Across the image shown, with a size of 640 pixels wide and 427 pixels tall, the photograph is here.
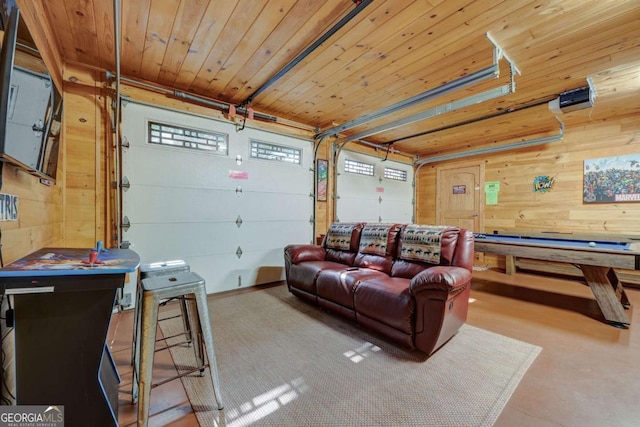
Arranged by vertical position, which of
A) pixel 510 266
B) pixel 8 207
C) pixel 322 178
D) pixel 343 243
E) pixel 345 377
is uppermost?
pixel 322 178

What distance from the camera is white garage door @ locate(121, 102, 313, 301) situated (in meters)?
2.85

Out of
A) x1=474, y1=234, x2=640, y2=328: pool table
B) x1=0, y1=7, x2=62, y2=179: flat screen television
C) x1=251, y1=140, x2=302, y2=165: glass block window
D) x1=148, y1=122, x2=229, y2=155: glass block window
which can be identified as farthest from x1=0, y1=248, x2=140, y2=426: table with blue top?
x1=474, y1=234, x2=640, y2=328: pool table

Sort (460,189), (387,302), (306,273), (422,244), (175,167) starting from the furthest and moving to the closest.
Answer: (460,189) → (175,167) → (306,273) → (422,244) → (387,302)

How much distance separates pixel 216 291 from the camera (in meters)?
3.39

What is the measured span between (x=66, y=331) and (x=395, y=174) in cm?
568

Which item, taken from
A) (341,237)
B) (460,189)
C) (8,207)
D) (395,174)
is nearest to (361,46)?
(341,237)

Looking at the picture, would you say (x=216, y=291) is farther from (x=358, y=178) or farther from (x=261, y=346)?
(x=358, y=178)

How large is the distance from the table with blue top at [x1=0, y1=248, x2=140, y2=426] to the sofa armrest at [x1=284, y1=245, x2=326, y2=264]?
2.13 m

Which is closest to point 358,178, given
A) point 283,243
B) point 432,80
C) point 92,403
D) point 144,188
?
point 283,243

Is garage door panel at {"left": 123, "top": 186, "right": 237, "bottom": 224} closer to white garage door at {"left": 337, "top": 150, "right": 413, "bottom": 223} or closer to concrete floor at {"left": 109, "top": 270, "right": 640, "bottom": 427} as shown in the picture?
concrete floor at {"left": 109, "top": 270, "right": 640, "bottom": 427}

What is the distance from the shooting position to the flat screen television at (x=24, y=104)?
1.10 meters

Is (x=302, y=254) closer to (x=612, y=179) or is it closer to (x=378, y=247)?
(x=378, y=247)

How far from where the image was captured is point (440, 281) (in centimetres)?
183

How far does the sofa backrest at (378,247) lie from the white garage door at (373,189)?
160 centimetres
